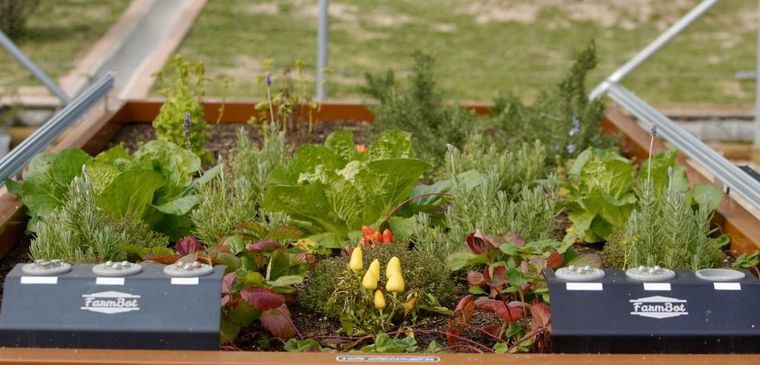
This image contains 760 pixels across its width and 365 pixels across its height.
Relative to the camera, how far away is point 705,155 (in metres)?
4.84

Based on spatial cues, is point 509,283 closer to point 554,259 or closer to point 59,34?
point 554,259

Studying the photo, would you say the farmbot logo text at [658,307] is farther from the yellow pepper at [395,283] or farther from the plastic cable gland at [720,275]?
the yellow pepper at [395,283]

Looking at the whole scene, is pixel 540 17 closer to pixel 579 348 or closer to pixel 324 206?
pixel 324 206

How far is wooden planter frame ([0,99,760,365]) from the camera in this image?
2994mm

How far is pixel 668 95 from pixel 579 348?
829cm

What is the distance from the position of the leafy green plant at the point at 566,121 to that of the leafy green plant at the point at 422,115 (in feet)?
0.68

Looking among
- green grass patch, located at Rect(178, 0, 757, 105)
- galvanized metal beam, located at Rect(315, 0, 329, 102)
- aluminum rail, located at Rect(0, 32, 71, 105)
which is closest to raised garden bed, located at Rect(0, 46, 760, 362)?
galvanized metal beam, located at Rect(315, 0, 329, 102)

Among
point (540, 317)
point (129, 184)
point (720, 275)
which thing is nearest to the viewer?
point (720, 275)

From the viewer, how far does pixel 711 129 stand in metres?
Result: 9.11

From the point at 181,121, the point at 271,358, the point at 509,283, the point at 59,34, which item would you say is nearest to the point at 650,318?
the point at 509,283

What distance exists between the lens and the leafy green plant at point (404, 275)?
147 inches

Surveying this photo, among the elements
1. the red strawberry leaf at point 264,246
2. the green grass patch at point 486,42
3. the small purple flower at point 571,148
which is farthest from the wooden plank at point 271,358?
the green grass patch at point 486,42

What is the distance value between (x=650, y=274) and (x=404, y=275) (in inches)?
32.4

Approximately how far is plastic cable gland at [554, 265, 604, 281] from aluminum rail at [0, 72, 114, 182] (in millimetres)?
2246
